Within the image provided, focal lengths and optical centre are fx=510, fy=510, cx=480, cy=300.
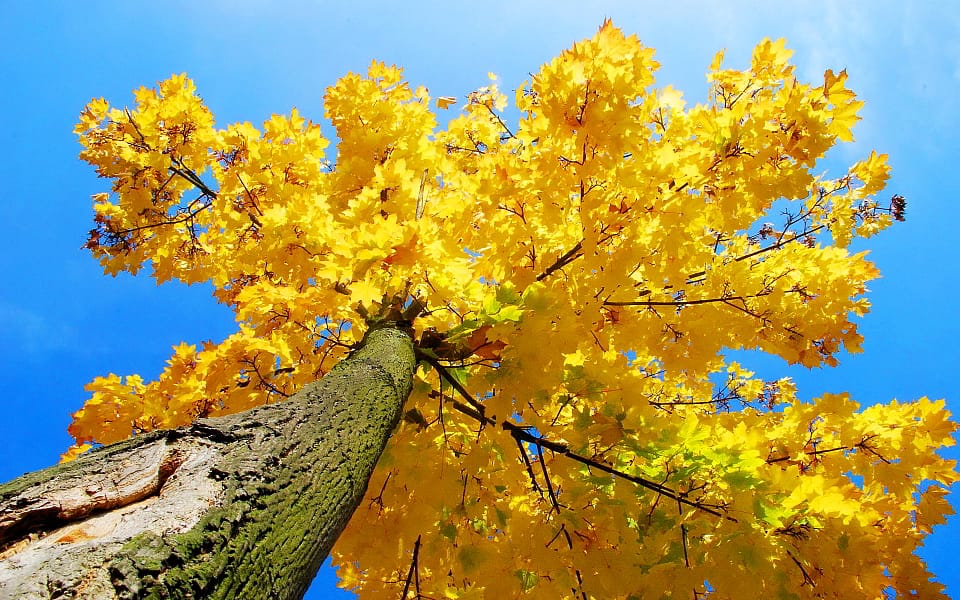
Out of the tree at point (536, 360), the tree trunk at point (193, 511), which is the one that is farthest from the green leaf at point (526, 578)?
the tree trunk at point (193, 511)

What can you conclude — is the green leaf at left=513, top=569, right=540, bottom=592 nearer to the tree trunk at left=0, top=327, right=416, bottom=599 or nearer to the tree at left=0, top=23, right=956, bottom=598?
the tree at left=0, top=23, right=956, bottom=598

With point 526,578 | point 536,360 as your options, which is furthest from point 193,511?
point 526,578

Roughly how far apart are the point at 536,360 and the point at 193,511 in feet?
4.92

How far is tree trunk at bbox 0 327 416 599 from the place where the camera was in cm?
91

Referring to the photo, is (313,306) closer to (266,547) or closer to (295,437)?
(295,437)

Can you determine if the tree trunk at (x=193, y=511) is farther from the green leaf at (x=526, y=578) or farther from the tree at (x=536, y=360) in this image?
the green leaf at (x=526, y=578)

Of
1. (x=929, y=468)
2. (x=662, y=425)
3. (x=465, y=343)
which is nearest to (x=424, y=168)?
(x=465, y=343)

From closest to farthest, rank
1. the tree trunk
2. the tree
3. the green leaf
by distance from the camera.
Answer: the tree trunk → the tree → the green leaf

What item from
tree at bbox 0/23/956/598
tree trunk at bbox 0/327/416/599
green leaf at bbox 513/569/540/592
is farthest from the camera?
green leaf at bbox 513/569/540/592

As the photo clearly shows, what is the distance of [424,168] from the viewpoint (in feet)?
11.9

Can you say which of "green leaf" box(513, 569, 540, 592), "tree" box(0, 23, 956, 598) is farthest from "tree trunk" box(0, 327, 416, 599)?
"green leaf" box(513, 569, 540, 592)

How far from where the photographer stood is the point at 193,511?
111 centimetres

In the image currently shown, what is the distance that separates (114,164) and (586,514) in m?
4.13

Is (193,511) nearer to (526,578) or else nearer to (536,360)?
(536,360)
